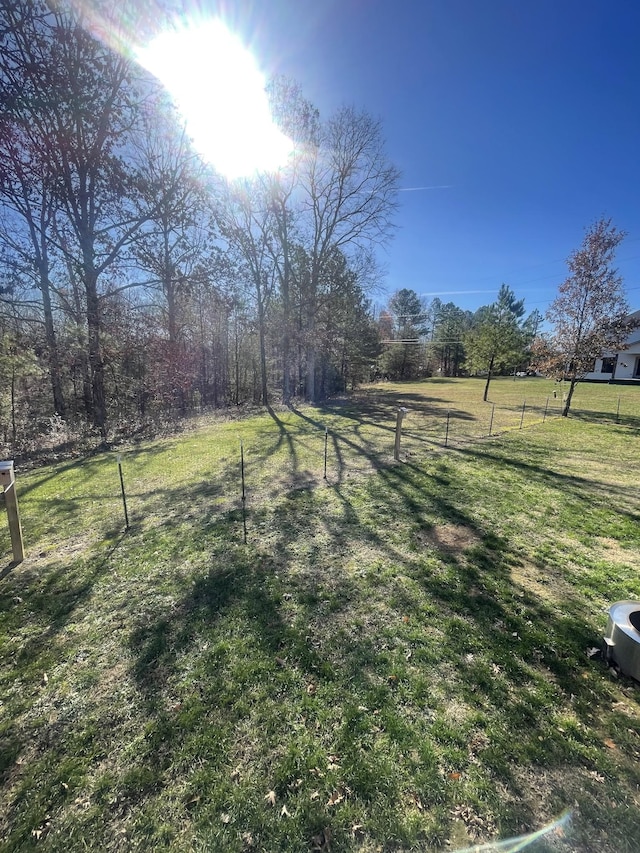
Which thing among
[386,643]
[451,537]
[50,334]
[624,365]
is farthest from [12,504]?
[624,365]

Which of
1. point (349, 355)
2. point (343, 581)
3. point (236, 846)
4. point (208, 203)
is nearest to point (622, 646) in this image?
point (343, 581)

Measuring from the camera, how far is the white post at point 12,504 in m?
3.42

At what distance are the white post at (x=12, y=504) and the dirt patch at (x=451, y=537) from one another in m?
4.43

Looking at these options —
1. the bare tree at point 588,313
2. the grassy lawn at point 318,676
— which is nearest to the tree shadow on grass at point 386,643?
the grassy lawn at point 318,676

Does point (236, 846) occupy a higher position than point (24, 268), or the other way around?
point (24, 268)

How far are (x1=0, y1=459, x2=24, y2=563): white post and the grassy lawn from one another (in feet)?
0.50

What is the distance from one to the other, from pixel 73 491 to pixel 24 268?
213 inches

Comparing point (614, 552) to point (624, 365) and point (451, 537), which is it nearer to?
A: point (451, 537)

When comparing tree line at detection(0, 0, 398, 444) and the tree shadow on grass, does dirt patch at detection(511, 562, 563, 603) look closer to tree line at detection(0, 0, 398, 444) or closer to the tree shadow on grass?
the tree shadow on grass

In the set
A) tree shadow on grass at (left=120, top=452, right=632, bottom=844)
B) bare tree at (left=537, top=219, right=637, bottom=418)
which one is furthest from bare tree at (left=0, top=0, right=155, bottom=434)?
bare tree at (left=537, top=219, right=637, bottom=418)

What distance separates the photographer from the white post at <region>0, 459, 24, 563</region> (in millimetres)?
3424

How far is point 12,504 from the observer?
11.5 feet

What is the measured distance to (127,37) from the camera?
7066 millimetres

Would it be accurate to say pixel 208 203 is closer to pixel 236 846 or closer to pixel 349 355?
pixel 236 846
